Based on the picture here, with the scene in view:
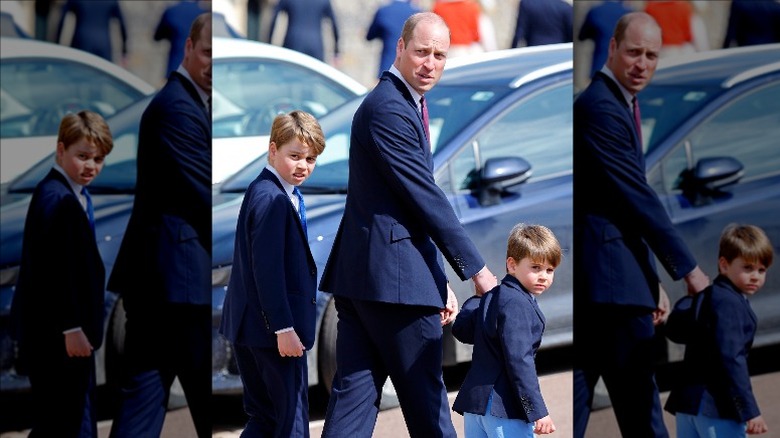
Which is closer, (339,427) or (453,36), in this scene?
(339,427)

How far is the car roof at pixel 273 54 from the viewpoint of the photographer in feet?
17.7

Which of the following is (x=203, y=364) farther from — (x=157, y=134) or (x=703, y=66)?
(x=703, y=66)

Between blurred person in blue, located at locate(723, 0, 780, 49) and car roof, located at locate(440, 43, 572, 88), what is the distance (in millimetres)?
710

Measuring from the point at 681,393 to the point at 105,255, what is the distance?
2496mm

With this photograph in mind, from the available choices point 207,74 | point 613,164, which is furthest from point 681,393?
point 207,74

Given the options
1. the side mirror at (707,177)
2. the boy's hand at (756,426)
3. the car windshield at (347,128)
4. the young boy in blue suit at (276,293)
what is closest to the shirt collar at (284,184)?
the young boy in blue suit at (276,293)

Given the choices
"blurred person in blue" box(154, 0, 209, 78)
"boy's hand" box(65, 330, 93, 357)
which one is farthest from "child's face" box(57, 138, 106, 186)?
"boy's hand" box(65, 330, 93, 357)

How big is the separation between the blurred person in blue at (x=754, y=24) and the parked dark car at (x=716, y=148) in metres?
0.04

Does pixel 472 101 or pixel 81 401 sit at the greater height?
pixel 472 101

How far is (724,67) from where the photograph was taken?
223 inches

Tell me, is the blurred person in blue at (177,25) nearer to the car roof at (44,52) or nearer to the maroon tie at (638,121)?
the car roof at (44,52)

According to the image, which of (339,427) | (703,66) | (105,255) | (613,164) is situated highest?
(703,66)

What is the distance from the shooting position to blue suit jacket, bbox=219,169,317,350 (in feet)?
15.8

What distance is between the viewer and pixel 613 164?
564 centimetres
